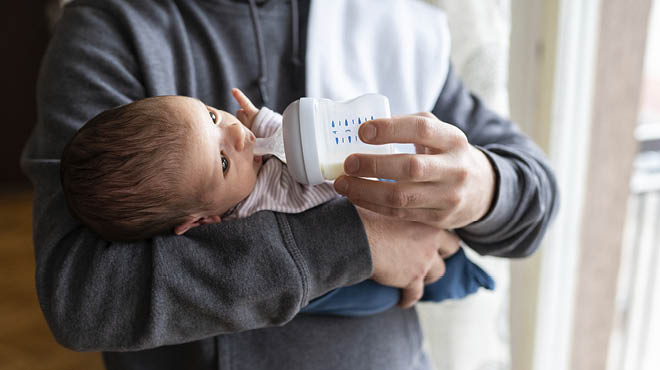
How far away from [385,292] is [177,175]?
41 centimetres

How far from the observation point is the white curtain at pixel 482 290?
1247 millimetres

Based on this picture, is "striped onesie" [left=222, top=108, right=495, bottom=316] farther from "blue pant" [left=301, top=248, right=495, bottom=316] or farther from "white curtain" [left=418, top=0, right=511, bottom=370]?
"white curtain" [left=418, top=0, right=511, bottom=370]

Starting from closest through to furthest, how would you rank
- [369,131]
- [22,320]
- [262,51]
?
[369,131], [262,51], [22,320]

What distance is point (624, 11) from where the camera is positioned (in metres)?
1.33

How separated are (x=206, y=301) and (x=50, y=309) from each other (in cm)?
23

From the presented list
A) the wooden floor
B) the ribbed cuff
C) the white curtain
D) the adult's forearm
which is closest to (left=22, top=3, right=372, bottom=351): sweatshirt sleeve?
the adult's forearm

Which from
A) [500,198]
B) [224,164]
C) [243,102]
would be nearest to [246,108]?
[243,102]

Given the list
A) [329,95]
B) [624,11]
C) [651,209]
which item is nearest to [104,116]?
[329,95]

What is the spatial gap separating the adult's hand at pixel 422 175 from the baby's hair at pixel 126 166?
249mm

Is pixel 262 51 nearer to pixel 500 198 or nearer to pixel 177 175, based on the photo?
pixel 177 175

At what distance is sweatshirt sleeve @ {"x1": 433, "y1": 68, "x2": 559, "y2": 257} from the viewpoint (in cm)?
85

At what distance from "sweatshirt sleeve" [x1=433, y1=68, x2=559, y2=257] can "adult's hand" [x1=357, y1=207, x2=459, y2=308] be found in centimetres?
8

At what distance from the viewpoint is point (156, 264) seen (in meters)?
0.72

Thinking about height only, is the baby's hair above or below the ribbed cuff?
above
